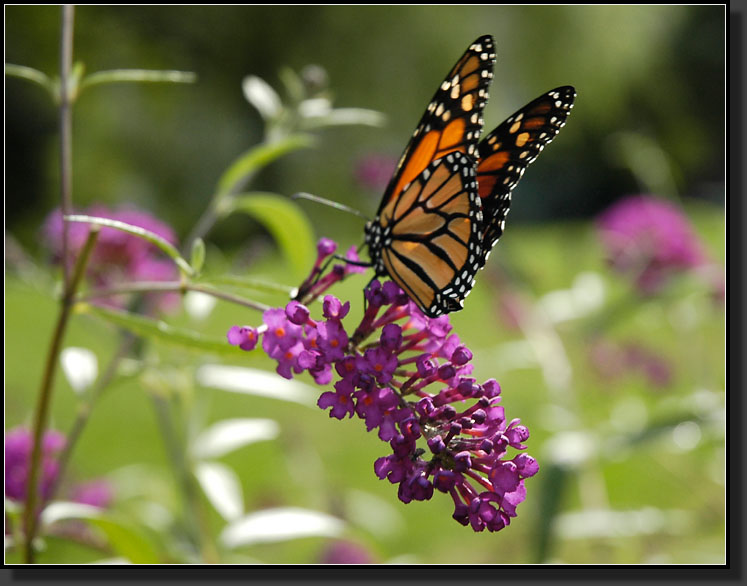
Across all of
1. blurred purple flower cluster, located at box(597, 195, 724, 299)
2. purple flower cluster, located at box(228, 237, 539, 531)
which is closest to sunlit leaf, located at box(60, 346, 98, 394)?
purple flower cluster, located at box(228, 237, 539, 531)

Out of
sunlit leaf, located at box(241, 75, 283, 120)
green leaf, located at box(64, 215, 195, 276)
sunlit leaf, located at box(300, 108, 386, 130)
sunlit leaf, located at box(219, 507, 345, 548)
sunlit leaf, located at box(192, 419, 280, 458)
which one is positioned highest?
sunlit leaf, located at box(241, 75, 283, 120)

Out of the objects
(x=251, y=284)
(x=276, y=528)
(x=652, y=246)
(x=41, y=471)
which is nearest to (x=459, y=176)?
(x=251, y=284)

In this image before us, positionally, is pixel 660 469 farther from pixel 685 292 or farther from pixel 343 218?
pixel 343 218

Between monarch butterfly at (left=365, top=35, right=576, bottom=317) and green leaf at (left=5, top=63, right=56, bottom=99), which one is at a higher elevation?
green leaf at (left=5, top=63, right=56, bottom=99)

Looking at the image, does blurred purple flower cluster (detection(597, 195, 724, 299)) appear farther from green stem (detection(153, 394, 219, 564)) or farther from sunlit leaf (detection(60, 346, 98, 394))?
sunlit leaf (detection(60, 346, 98, 394))

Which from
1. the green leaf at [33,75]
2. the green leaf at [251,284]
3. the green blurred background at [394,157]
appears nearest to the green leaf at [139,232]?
the green leaf at [251,284]

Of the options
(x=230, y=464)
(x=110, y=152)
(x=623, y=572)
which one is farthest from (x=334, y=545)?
(x=110, y=152)

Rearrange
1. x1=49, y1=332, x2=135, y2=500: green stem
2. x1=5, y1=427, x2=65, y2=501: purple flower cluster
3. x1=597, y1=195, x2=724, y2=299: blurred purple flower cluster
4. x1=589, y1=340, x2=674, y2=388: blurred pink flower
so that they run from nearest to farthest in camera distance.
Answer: x1=49, y1=332, x2=135, y2=500: green stem → x1=5, y1=427, x2=65, y2=501: purple flower cluster → x1=597, y1=195, x2=724, y2=299: blurred purple flower cluster → x1=589, y1=340, x2=674, y2=388: blurred pink flower

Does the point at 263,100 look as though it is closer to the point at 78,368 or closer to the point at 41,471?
the point at 78,368
